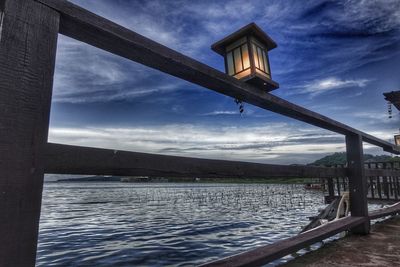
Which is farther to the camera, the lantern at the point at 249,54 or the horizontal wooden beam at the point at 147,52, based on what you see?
the lantern at the point at 249,54

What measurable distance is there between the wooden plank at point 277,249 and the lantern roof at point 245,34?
2.46 m

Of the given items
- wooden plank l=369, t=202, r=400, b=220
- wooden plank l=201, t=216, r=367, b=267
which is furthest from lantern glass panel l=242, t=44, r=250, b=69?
wooden plank l=369, t=202, r=400, b=220

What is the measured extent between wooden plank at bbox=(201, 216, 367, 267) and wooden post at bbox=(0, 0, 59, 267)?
1336mm

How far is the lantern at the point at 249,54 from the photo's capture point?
293 centimetres

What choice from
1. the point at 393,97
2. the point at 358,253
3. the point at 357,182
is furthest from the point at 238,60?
the point at 393,97

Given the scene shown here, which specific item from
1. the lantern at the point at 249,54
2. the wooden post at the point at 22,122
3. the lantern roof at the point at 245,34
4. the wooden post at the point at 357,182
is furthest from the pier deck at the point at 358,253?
the lantern roof at the point at 245,34

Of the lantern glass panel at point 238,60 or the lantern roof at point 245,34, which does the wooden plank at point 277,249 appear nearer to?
the lantern glass panel at point 238,60

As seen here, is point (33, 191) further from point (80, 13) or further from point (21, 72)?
point (80, 13)

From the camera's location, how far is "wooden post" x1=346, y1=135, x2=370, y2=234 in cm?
411

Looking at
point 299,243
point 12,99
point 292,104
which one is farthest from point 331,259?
point 12,99

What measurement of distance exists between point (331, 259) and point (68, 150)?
291 centimetres

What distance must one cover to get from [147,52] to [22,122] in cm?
92

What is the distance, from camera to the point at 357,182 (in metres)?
4.17

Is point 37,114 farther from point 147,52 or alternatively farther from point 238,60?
point 238,60
